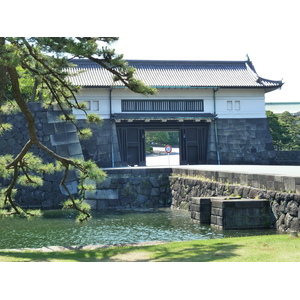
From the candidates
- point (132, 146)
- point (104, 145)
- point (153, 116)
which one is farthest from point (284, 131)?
point (104, 145)

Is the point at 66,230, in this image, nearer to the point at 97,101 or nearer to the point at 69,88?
the point at 69,88

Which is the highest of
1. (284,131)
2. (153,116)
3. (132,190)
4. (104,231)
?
(153,116)

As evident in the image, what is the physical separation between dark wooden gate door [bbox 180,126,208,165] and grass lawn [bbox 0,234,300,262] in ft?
56.8

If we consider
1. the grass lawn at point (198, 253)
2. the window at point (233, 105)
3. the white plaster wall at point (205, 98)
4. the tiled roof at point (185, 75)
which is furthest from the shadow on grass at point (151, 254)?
the window at point (233, 105)


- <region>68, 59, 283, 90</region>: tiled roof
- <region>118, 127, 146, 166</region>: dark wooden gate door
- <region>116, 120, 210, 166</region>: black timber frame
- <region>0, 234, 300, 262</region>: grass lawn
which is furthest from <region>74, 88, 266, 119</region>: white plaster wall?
<region>0, 234, 300, 262</region>: grass lawn

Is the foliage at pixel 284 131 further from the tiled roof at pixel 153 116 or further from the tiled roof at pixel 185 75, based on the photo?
the tiled roof at pixel 153 116

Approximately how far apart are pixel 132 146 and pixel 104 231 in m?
13.5

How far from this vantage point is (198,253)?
21.6ft

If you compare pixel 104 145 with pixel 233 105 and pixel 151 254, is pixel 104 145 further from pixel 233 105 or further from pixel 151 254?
pixel 151 254

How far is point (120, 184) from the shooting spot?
18.1m

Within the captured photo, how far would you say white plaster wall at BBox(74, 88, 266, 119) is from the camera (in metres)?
24.6

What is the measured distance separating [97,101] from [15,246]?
15.7 meters

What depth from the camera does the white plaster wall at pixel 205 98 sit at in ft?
80.6

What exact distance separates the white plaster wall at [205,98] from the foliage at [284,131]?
514 centimetres
